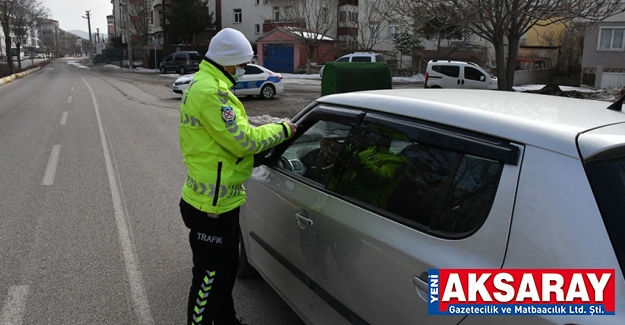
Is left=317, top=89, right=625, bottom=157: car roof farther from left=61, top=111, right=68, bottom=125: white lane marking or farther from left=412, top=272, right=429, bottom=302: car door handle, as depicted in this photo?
left=61, top=111, right=68, bottom=125: white lane marking

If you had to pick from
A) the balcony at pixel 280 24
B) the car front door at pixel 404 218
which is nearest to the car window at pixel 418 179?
the car front door at pixel 404 218

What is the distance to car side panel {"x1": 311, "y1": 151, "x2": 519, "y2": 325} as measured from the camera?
1780mm

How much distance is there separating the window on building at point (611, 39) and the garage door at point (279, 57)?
81.7 feet

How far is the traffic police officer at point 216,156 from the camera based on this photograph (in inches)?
100

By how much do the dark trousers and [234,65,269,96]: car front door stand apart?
56.8 ft

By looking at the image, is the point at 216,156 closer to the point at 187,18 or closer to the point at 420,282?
the point at 420,282

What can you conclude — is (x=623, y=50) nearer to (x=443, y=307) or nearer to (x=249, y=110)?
(x=249, y=110)

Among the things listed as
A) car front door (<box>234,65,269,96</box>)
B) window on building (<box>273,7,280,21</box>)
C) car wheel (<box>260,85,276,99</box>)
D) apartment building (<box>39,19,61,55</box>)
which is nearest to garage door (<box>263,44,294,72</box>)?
window on building (<box>273,7,280,21</box>)

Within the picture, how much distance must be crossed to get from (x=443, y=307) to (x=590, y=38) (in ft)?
109

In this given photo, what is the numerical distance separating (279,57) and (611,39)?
26936 mm

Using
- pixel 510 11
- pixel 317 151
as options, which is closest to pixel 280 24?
pixel 510 11

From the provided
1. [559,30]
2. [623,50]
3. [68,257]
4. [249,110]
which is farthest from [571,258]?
[559,30]

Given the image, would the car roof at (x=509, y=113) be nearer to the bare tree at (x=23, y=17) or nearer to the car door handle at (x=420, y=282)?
the car door handle at (x=420, y=282)

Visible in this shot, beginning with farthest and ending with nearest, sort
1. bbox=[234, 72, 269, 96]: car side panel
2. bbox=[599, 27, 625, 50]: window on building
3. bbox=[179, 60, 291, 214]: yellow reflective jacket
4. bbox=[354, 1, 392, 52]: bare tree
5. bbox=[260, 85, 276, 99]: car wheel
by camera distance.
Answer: bbox=[354, 1, 392, 52]: bare tree < bbox=[599, 27, 625, 50]: window on building < bbox=[260, 85, 276, 99]: car wheel < bbox=[234, 72, 269, 96]: car side panel < bbox=[179, 60, 291, 214]: yellow reflective jacket
